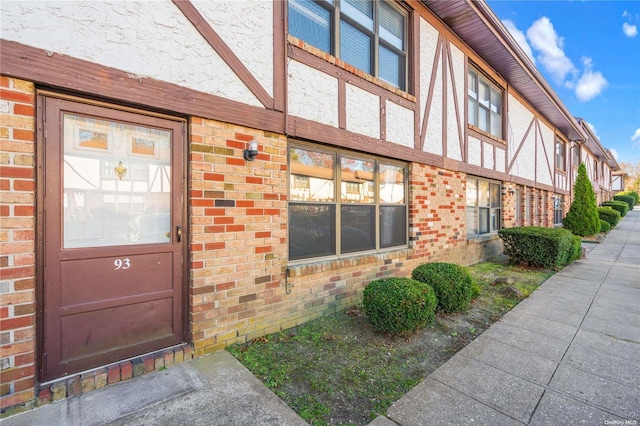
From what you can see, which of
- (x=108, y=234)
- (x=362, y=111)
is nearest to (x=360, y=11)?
(x=362, y=111)

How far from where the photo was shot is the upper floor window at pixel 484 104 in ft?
24.1

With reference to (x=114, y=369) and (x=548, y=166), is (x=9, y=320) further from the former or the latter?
(x=548, y=166)

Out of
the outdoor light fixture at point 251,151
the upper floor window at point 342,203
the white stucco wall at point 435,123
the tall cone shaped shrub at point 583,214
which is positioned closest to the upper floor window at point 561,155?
the tall cone shaped shrub at point 583,214

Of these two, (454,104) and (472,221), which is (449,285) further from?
(454,104)

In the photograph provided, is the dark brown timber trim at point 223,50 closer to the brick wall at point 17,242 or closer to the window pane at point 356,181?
the brick wall at point 17,242

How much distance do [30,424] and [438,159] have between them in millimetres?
6376

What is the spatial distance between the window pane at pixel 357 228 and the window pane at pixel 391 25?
2970 mm

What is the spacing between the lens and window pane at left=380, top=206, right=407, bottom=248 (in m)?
5.04

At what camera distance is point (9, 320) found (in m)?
2.00

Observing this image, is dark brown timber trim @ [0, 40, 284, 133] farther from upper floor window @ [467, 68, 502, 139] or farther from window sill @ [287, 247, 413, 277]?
upper floor window @ [467, 68, 502, 139]

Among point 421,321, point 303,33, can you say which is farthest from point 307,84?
point 421,321

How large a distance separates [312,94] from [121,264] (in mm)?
2843

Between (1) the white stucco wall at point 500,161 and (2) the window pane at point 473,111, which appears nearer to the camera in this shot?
(2) the window pane at point 473,111

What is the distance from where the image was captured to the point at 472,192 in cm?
745
